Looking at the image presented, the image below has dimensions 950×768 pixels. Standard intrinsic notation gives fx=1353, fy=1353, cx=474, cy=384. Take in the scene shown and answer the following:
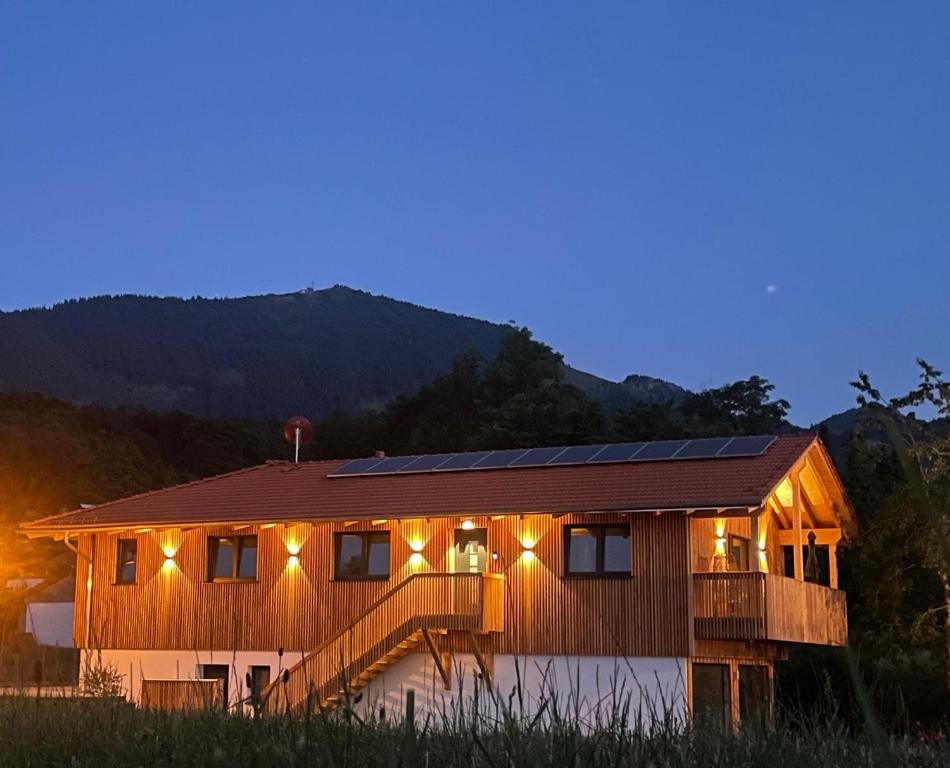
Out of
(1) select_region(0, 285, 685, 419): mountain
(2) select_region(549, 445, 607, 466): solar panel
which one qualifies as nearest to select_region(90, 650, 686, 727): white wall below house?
(2) select_region(549, 445, 607, 466): solar panel

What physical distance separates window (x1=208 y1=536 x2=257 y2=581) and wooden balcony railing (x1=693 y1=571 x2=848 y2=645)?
1013 cm

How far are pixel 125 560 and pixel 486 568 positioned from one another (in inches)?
379

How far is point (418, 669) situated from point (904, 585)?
1031cm

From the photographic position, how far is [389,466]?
30.7 meters

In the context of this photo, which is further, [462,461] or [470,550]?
[462,461]

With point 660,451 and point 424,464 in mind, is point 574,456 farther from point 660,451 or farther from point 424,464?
point 424,464

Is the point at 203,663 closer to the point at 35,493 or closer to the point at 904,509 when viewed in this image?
the point at 904,509

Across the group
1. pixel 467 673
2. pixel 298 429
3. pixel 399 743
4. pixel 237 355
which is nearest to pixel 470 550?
pixel 467 673

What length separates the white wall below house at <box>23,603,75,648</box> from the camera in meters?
44.8

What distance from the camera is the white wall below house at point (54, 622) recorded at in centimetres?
4484

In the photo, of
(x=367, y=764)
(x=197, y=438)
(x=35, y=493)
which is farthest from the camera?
(x=197, y=438)

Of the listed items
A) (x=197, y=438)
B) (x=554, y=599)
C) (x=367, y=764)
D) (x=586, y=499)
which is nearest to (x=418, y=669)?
(x=554, y=599)

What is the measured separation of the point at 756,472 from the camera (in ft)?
82.8

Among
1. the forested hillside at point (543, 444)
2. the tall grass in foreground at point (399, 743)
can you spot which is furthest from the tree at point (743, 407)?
the tall grass in foreground at point (399, 743)
